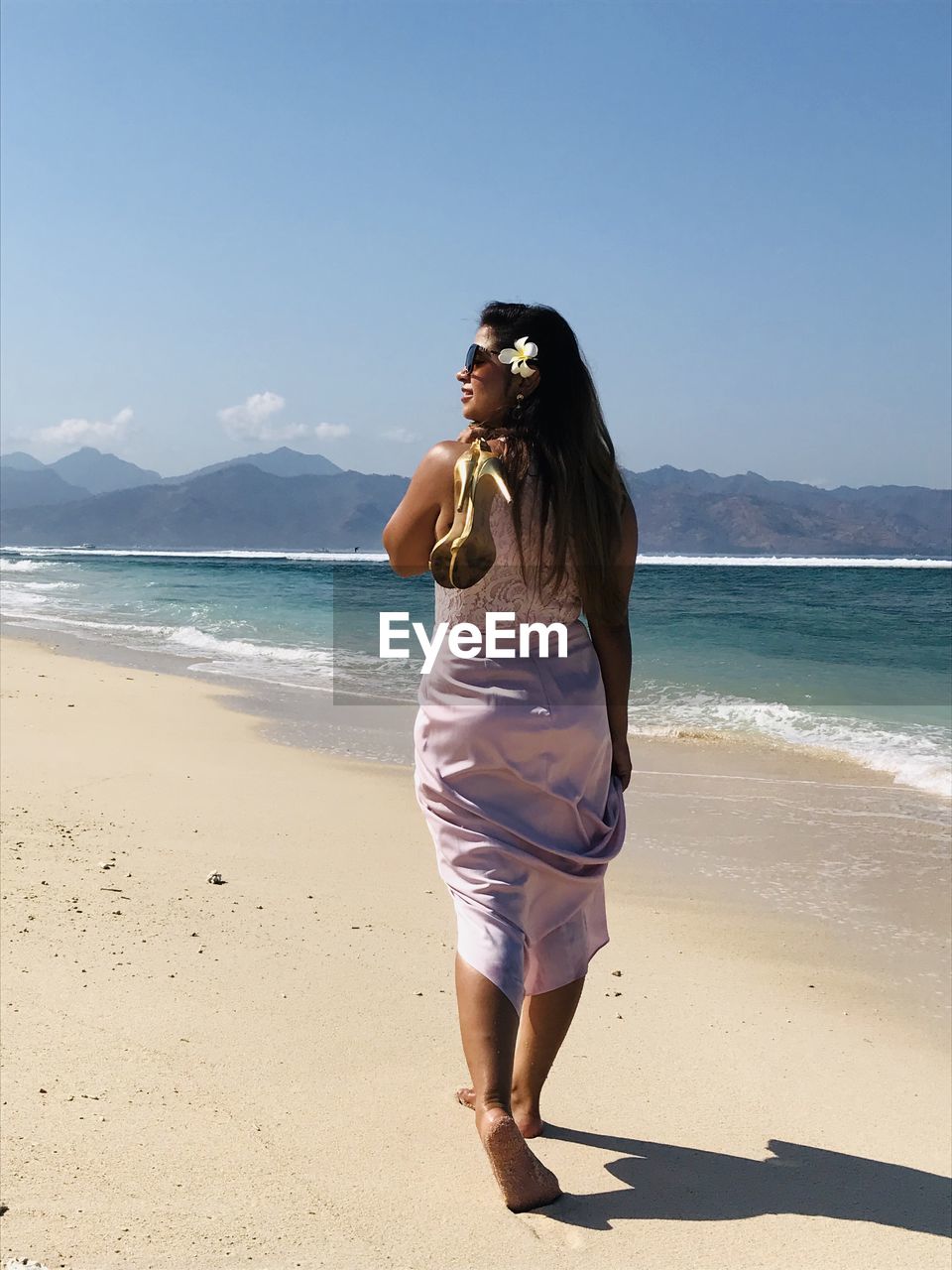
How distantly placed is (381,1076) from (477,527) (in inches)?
59.6

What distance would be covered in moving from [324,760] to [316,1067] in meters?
4.75

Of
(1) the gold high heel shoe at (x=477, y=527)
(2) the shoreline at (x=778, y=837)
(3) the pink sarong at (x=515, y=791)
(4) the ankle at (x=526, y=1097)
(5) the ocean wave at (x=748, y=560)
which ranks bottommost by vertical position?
(2) the shoreline at (x=778, y=837)

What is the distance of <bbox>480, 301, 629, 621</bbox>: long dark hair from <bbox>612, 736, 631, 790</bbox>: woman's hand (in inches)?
13.4

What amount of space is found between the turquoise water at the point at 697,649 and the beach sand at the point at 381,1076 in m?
4.40

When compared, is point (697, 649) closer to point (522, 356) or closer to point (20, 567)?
point (522, 356)

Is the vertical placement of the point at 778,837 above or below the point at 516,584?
below

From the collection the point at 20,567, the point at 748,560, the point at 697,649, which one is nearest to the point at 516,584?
the point at 697,649

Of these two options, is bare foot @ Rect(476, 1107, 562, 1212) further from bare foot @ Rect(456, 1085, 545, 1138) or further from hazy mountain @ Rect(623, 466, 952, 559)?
hazy mountain @ Rect(623, 466, 952, 559)

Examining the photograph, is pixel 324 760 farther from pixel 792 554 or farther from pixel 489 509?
pixel 792 554

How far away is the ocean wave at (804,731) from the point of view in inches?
320

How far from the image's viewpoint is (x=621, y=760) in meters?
2.58

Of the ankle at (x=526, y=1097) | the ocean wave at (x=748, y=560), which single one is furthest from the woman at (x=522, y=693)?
the ocean wave at (x=748, y=560)

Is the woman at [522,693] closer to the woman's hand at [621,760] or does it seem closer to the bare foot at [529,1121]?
the woman's hand at [621,760]

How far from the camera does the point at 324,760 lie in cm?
750
